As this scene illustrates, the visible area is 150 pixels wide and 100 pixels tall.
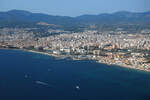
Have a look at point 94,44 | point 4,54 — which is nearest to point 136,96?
point 4,54

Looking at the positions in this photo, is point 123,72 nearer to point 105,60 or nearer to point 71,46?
point 105,60

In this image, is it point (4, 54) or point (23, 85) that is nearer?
point (23, 85)

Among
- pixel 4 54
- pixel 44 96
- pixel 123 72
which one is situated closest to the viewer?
pixel 44 96

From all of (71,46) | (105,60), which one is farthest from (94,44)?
(105,60)

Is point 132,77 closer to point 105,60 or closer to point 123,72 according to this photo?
point 123,72

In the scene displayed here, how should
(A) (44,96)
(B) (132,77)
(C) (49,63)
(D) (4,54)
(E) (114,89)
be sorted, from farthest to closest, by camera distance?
(D) (4,54)
(C) (49,63)
(B) (132,77)
(E) (114,89)
(A) (44,96)

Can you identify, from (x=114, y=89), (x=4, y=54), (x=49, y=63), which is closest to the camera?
(x=114, y=89)
